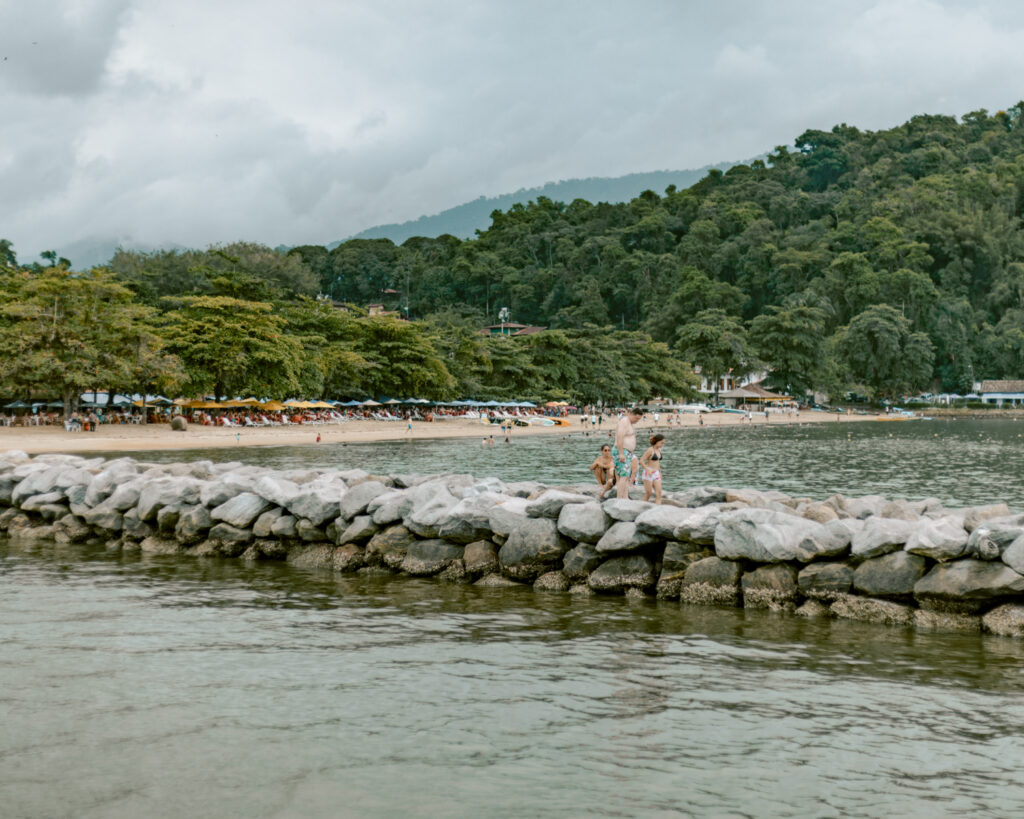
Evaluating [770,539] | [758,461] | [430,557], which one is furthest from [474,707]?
[758,461]

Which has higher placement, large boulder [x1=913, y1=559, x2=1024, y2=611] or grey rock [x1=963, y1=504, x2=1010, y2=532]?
grey rock [x1=963, y1=504, x2=1010, y2=532]

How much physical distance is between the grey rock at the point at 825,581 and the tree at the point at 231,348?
4936 centimetres

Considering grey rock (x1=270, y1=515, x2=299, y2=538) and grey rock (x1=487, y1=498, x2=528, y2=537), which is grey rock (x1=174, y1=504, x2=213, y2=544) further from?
grey rock (x1=487, y1=498, x2=528, y2=537)

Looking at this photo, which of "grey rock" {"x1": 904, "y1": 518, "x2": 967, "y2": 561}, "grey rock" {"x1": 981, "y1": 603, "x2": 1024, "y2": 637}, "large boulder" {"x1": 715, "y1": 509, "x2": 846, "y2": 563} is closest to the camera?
"grey rock" {"x1": 981, "y1": 603, "x2": 1024, "y2": 637}

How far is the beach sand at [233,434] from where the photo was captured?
4250 cm

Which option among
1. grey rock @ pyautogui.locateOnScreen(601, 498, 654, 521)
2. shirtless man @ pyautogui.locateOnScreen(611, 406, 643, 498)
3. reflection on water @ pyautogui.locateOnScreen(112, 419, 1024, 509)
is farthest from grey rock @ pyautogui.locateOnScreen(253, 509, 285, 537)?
reflection on water @ pyautogui.locateOnScreen(112, 419, 1024, 509)

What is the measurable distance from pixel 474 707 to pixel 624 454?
23.5 feet

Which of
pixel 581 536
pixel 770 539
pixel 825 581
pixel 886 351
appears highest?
pixel 886 351

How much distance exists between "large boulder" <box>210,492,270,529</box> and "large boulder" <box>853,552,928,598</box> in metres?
9.30

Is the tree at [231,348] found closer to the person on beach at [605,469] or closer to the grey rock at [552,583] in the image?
the person on beach at [605,469]

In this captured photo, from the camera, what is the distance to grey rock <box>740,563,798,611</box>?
10.8 metres

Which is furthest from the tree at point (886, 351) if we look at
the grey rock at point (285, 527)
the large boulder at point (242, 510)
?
the grey rock at point (285, 527)

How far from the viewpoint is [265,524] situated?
14594 millimetres

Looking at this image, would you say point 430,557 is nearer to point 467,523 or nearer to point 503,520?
point 467,523
